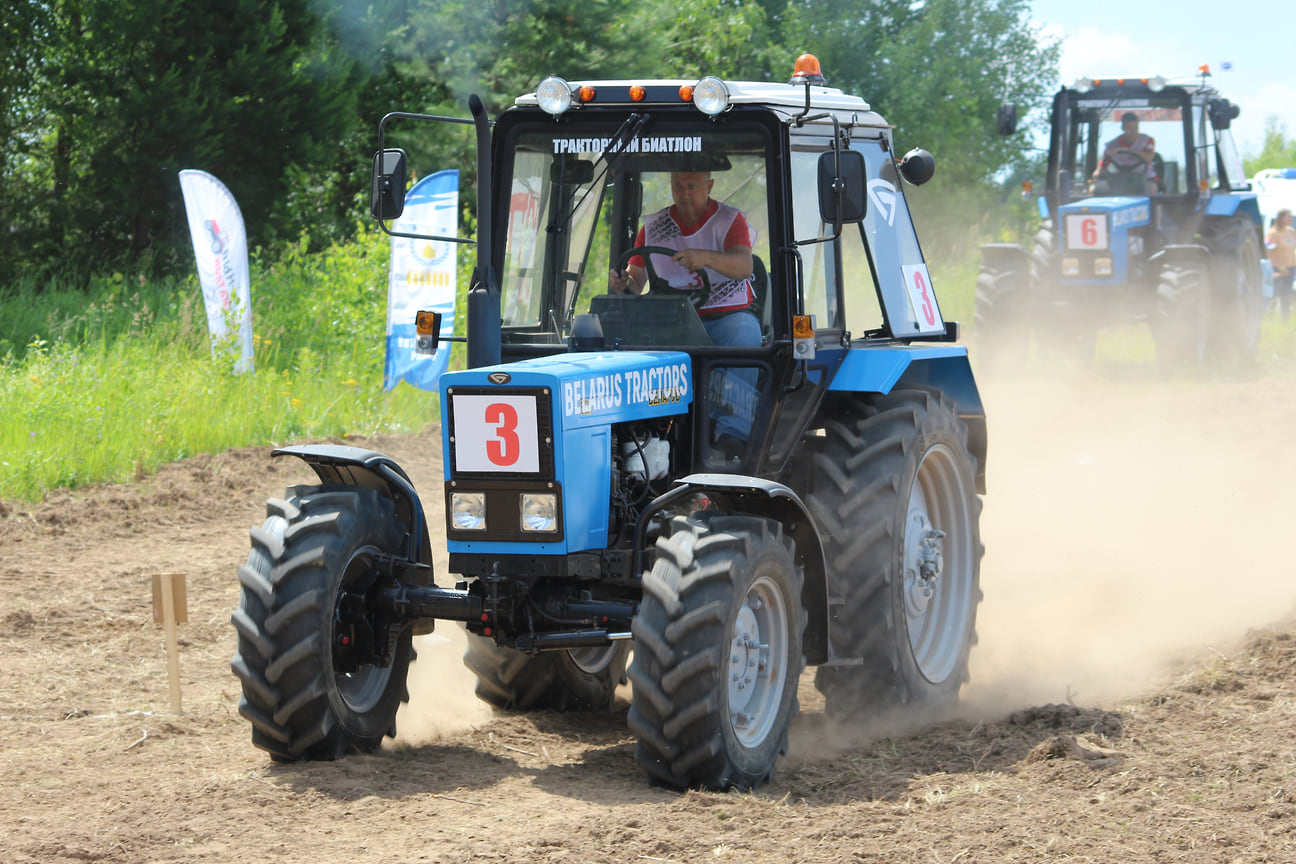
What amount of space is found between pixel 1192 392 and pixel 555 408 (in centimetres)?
1149

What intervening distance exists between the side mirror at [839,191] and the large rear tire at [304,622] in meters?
1.96

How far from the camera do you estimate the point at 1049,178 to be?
16.3m

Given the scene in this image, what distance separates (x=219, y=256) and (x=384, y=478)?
29.5ft

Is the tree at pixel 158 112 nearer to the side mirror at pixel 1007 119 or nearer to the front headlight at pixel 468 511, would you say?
the side mirror at pixel 1007 119

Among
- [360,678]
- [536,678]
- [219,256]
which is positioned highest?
[219,256]

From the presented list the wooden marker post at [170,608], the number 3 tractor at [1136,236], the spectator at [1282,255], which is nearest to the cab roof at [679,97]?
the wooden marker post at [170,608]

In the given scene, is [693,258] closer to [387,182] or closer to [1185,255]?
[387,182]

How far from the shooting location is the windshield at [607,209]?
5.84 metres

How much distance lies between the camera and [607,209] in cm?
634

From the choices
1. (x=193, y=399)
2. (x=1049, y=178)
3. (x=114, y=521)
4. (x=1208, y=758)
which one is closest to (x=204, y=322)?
(x=193, y=399)

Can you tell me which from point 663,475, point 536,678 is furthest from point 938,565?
point 536,678

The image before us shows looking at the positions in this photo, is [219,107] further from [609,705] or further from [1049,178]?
[609,705]

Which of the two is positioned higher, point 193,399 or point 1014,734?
point 193,399

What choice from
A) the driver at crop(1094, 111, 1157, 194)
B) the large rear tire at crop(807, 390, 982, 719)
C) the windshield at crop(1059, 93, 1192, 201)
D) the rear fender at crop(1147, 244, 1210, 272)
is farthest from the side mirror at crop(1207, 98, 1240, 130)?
the large rear tire at crop(807, 390, 982, 719)
